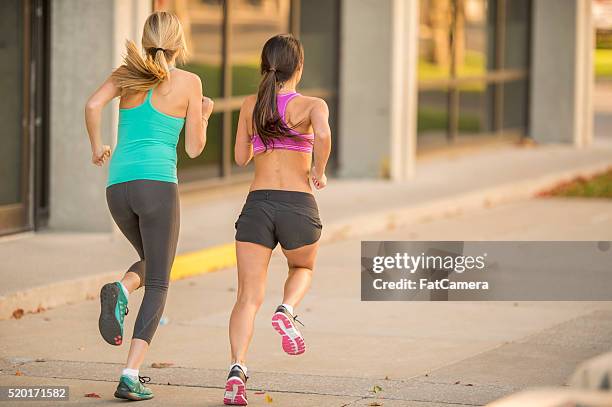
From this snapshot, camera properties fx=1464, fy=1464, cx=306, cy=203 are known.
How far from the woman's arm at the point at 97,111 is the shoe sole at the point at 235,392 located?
1.29 m

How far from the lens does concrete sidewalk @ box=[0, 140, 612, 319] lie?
1055 centimetres

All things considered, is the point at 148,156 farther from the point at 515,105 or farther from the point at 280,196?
the point at 515,105

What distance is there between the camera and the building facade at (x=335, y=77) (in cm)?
1266

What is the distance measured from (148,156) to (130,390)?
3.75 feet

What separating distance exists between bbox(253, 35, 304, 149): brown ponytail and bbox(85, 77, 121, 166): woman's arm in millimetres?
711

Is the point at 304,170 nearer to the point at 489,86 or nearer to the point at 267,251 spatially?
the point at 267,251

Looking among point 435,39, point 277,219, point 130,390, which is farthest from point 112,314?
point 435,39

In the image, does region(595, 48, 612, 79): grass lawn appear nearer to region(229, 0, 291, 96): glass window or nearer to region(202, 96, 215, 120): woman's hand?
region(229, 0, 291, 96): glass window

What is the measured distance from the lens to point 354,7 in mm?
17578

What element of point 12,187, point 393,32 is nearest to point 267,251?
point 12,187

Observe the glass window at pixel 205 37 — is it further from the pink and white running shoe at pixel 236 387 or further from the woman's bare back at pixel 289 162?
the pink and white running shoe at pixel 236 387

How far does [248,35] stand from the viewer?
16391mm

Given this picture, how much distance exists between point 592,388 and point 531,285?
23.9 ft

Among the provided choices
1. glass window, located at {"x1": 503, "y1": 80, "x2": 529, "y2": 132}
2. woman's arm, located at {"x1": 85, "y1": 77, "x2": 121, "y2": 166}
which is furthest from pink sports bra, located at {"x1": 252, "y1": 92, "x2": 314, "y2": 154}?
glass window, located at {"x1": 503, "y1": 80, "x2": 529, "y2": 132}
